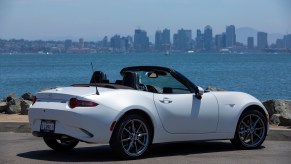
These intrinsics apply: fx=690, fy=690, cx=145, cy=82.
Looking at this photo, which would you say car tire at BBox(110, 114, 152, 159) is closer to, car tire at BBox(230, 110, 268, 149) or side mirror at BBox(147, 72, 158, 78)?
side mirror at BBox(147, 72, 158, 78)

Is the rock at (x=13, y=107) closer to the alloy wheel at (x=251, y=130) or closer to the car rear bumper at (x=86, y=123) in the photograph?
the alloy wheel at (x=251, y=130)

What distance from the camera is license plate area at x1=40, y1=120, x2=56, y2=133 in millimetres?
9312

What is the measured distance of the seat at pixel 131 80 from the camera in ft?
32.7

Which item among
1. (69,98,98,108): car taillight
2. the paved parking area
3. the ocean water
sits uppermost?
(69,98,98,108): car taillight

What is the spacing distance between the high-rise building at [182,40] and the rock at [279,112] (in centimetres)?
8220

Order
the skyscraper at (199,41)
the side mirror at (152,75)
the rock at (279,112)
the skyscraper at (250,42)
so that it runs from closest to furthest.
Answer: the side mirror at (152,75) < the rock at (279,112) < the skyscraper at (250,42) < the skyscraper at (199,41)

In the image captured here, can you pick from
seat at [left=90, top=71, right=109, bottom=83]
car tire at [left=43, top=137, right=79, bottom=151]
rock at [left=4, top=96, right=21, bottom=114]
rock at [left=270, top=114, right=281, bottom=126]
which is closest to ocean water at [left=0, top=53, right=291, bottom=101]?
rock at [left=4, top=96, right=21, bottom=114]

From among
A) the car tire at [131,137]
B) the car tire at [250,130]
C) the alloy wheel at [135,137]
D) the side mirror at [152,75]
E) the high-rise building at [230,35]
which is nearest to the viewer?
the car tire at [131,137]

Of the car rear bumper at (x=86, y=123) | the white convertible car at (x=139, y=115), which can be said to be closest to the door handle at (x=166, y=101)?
the white convertible car at (x=139, y=115)

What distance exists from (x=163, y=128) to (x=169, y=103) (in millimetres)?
373

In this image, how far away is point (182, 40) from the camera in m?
104

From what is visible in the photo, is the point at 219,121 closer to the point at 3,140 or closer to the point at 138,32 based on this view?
the point at 3,140

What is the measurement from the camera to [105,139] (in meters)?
9.13

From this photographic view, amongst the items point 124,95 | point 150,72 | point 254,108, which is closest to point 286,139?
point 254,108
